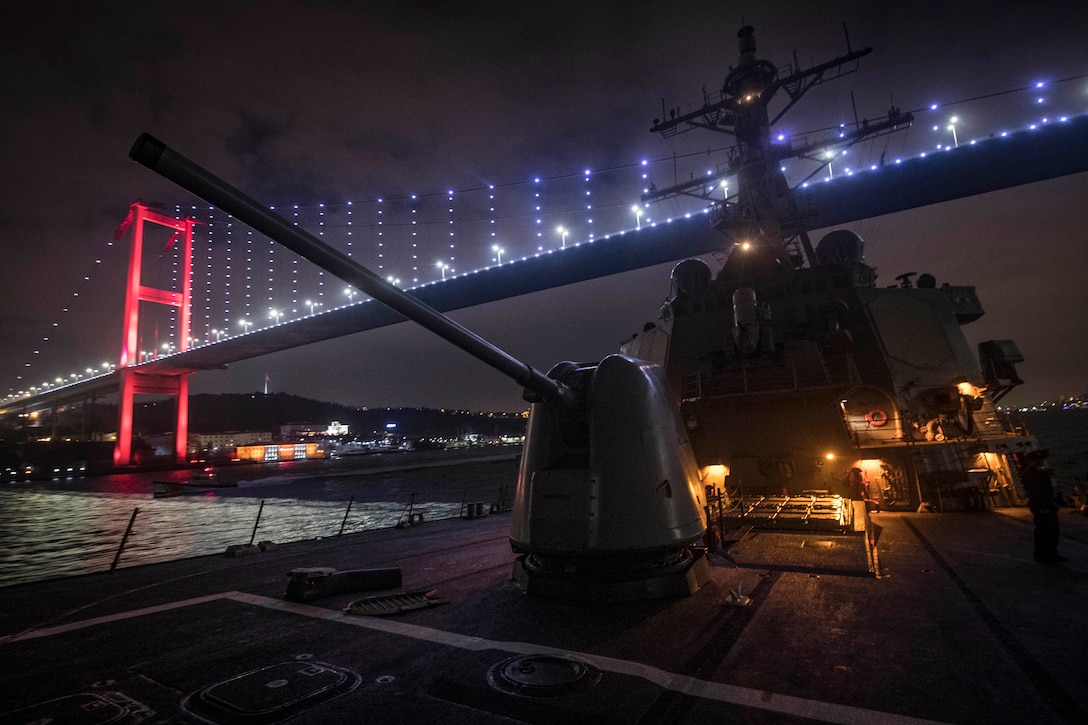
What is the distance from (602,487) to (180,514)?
38.2m

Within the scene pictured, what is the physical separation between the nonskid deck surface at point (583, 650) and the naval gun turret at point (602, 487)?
31cm

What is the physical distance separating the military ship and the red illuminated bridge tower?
7447cm

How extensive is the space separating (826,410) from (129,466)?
87.3 metres

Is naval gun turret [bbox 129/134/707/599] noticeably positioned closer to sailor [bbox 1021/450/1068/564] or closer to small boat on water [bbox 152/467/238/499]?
sailor [bbox 1021/450/1068/564]

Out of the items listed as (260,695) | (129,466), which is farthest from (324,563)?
(129,466)

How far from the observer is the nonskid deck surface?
3.21 m

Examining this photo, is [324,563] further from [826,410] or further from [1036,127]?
[1036,127]

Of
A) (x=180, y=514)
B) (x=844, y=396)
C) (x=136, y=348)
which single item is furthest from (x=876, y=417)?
(x=136, y=348)

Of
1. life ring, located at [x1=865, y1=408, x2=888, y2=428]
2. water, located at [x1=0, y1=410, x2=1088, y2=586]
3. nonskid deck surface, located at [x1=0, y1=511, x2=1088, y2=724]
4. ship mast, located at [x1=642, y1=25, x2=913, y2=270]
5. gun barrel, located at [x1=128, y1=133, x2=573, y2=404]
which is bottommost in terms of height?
water, located at [x1=0, y1=410, x2=1088, y2=586]

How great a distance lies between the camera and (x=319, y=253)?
12.3 ft

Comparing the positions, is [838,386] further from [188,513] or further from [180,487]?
[180,487]

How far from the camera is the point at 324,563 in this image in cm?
830

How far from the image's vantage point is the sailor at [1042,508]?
20.9ft

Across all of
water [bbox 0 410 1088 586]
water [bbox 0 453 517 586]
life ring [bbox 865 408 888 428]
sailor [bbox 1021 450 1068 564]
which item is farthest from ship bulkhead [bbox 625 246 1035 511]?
water [bbox 0 453 517 586]
